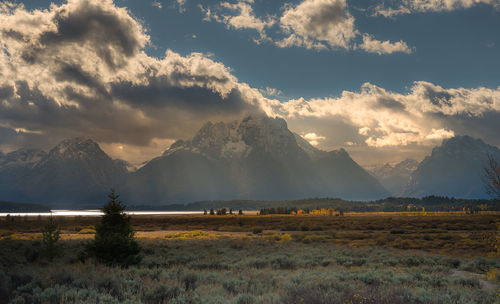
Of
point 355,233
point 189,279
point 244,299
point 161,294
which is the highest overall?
Result: point 244,299

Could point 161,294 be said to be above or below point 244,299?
below

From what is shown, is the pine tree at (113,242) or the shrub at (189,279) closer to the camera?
the shrub at (189,279)

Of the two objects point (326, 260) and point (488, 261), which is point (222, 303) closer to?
point (326, 260)

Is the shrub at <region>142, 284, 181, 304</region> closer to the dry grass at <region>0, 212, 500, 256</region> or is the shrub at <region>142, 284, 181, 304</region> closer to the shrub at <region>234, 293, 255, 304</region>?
the shrub at <region>234, 293, 255, 304</region>

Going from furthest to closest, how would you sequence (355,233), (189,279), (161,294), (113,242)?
(355,233) → (113,242) → (189,279) → (161,294)

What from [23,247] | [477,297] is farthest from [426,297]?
[23,247]

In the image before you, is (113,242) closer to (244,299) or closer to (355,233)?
(244,299)

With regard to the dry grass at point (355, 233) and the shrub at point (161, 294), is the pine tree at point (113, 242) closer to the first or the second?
the shrub at point (161, 294)

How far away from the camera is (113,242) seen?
18297mm

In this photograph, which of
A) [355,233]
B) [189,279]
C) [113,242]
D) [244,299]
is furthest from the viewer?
[355,233]

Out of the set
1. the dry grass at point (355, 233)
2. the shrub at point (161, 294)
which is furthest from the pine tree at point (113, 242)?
the dry grass at point (355, 233)

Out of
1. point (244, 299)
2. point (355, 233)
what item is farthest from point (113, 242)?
point (355, 233)

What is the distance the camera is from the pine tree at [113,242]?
18297 millimetres

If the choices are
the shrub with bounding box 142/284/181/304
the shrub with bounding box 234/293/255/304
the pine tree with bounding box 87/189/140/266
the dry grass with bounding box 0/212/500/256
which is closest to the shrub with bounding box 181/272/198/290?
the shrub with bounding box 142/284/181/304
